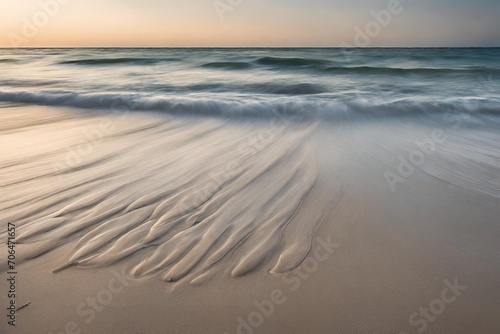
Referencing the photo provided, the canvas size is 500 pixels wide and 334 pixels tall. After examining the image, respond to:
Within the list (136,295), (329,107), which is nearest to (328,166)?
(136,295)

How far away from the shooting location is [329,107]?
6.39 meters

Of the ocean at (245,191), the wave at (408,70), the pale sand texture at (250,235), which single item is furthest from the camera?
the wave at (408,70)

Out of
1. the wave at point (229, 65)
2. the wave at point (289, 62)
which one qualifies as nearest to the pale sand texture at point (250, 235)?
the wave at point (229, 65)

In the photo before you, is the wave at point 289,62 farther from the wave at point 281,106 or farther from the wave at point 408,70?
the wave at point 281,106

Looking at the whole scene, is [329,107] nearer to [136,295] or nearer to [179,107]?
[179,107]

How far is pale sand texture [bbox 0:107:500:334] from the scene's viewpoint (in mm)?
1574

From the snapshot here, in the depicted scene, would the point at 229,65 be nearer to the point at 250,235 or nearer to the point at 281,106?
the point at 281,106

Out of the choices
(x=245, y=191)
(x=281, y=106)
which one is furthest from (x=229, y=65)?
(x=245, y=191)

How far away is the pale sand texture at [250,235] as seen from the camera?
62.0 inches

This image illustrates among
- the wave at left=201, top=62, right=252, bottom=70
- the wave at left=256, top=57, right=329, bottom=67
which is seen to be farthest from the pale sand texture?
the wave at left=256, top=57, right=329, bottom=67

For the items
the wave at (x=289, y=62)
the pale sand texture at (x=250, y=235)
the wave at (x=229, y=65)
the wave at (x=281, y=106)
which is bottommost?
the pale sand texture at (x=250, y=235)

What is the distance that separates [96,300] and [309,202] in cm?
157

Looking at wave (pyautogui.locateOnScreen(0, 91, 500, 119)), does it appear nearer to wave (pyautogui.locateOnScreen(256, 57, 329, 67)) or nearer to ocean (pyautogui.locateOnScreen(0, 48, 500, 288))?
ocean (pyautogui.locateOnScreen(0, 48, 500, 288))

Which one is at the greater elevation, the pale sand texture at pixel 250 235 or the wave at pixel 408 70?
the wave at pixel 408 70
